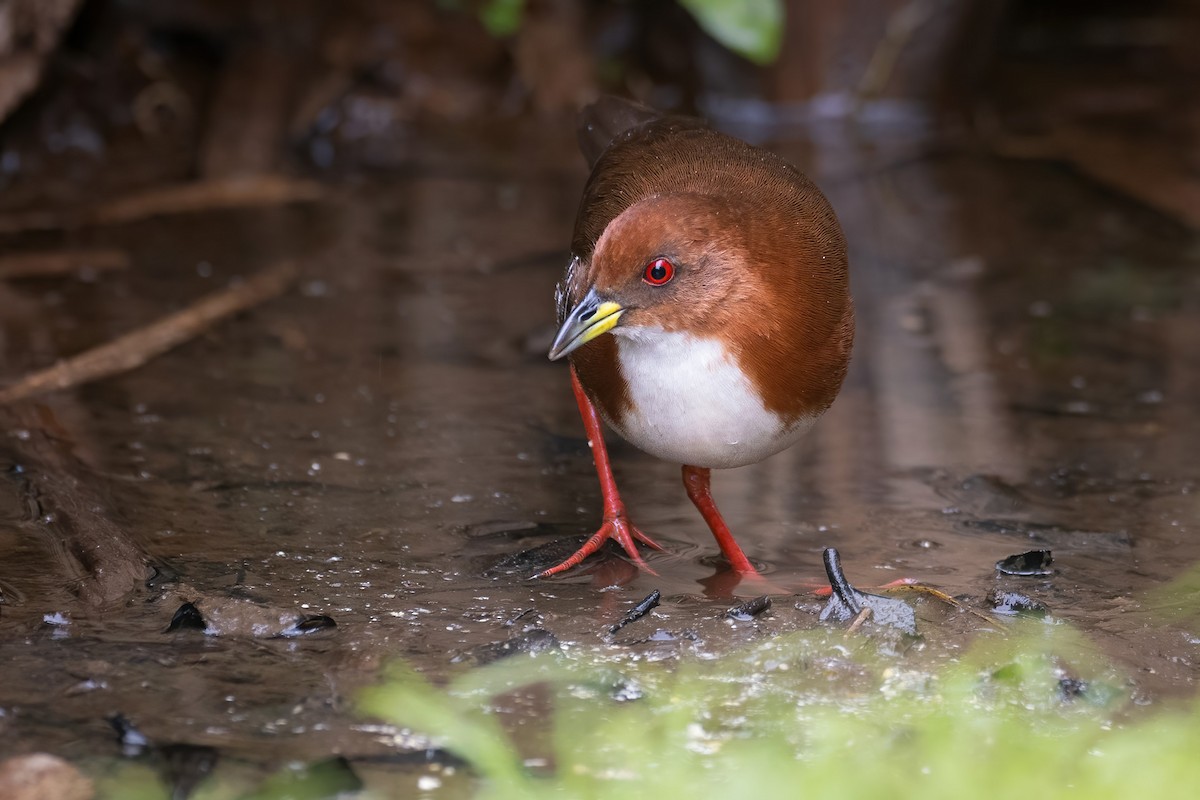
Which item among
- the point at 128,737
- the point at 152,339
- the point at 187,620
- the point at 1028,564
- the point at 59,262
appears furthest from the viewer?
the point at 59,262

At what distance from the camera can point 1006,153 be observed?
7.57 meters

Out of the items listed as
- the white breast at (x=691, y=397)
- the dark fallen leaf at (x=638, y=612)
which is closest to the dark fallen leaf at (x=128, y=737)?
the dark fallen leaf at (x=638, y=612)

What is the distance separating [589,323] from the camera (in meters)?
3.06

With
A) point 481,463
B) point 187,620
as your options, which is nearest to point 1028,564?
point 481,463

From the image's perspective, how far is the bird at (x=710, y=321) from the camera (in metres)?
3.07

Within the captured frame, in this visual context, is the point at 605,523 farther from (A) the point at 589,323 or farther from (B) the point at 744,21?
(B) the point at 744,21

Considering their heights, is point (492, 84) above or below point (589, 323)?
above

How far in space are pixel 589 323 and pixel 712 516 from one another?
70 cm

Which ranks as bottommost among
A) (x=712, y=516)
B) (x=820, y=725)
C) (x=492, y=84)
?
(x=820, y=725)

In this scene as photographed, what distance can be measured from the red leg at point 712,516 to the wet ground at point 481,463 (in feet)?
0.25

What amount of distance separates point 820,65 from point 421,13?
226 centimetres

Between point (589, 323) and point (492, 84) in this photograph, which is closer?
point (589, 323)

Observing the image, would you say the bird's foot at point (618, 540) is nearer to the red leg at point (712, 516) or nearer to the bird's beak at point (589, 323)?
the red leg at point (712, 516)

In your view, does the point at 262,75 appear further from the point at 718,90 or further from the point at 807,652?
the point at 807,652
